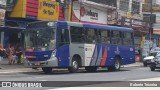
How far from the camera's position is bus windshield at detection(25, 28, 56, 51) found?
2548cm

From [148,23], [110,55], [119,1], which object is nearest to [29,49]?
[110,55]

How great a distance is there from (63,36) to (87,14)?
18175mm

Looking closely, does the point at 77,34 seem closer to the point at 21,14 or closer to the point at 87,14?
the point at 21,14

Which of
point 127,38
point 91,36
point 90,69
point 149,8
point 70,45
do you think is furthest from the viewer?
point 149,8

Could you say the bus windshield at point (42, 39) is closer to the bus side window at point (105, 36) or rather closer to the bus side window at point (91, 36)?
the bus side window at point (91, 36)

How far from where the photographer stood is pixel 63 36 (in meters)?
26.0

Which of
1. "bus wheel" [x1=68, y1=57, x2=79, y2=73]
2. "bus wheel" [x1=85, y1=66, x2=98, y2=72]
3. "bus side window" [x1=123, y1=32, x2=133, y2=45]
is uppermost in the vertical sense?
"bus side window" [x1=123, y1=32, x2=133, y2=45]

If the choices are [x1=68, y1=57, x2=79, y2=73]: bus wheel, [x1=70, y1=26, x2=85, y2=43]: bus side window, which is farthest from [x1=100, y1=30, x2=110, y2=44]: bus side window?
[x1=68, y1=57, x2=79, y2=73]: bus wheel

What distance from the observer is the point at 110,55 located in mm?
30656

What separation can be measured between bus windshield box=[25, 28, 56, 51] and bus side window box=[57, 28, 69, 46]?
16.0 inches

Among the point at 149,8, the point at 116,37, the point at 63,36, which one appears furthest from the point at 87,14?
the point at 63,36

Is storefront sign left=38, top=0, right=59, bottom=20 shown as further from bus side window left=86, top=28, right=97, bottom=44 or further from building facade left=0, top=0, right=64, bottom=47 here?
bus side window left=86, top=28, right=97, bottom=44

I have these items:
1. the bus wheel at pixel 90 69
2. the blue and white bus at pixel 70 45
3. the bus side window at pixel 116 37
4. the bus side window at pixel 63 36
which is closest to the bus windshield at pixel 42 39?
the blue and white bus at pixel 70 45

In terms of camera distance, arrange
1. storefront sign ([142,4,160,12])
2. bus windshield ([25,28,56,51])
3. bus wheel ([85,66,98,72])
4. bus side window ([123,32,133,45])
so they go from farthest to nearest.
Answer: storefront sign ([142,4,160,12]), bus side window ([123,32,133,45]), bus wheel ([85,66,98,72]), bus windshield ([25,28,56,51])
